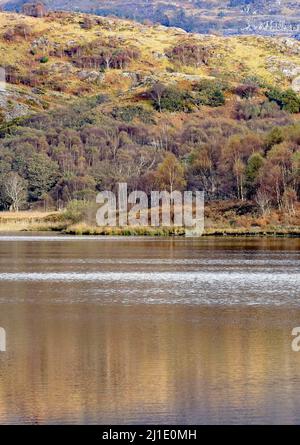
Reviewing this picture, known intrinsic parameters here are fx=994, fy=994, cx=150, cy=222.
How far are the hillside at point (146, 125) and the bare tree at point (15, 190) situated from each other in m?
0.27

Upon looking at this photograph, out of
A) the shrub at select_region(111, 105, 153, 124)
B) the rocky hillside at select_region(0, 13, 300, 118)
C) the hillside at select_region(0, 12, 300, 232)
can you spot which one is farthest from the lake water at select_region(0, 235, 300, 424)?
the rocky hillside at select_region(0, 13, 300, 118)

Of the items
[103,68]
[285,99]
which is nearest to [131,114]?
[285,99]

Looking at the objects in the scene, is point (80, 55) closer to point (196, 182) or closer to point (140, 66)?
point (140, 66)

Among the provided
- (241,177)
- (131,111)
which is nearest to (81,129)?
(131,111)

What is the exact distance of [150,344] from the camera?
872 inches

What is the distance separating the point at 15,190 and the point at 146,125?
151 ft

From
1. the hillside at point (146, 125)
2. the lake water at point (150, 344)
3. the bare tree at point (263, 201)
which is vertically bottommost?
the lake water at point (150, 344)

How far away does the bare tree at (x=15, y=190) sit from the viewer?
360 feet

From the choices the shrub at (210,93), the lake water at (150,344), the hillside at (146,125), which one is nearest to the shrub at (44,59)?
the hillside at (146,125)

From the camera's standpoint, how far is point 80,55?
19075cm

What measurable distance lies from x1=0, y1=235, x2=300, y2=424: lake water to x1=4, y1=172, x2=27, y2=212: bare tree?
6498 centimetres

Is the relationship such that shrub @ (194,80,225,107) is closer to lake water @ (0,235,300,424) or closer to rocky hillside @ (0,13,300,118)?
rocky hillside @ (0,13,300,118)

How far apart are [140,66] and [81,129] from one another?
4400cm

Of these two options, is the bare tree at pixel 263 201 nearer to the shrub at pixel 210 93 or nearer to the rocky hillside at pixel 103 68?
the shrub at pixel 210 93
